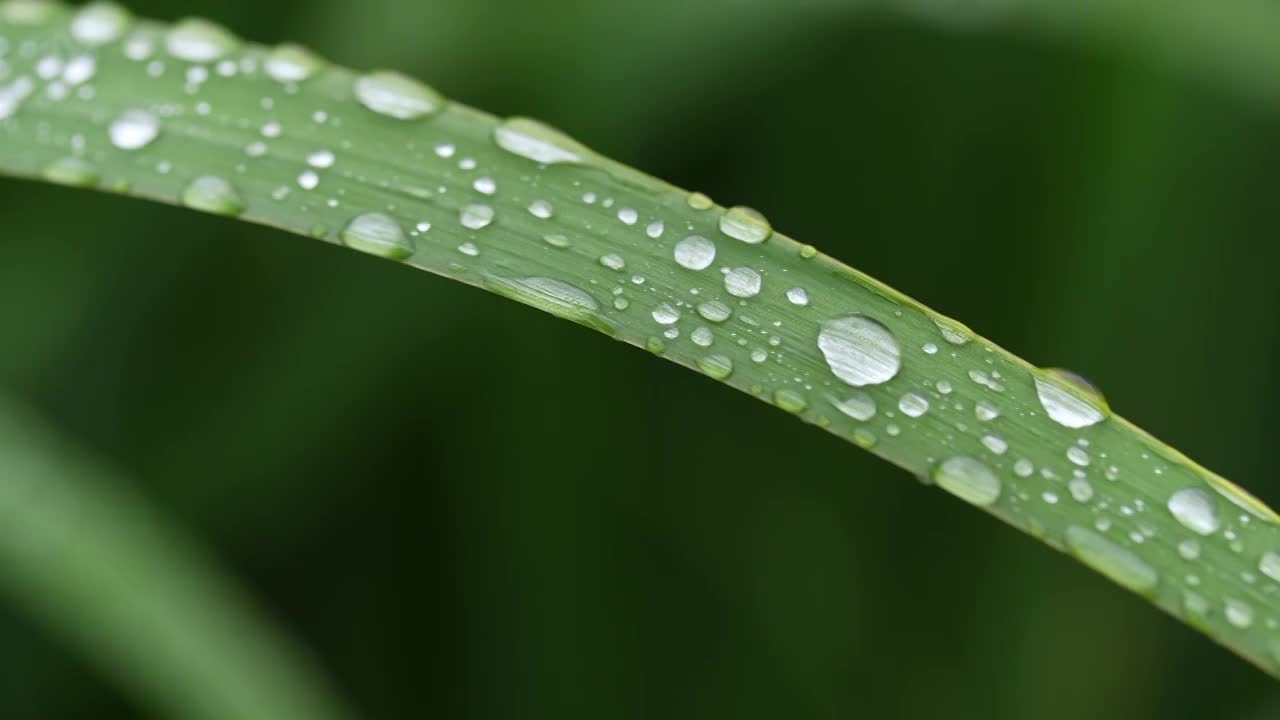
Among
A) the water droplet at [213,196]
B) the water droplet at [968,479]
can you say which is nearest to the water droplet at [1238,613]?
the water droplet at [968,479]

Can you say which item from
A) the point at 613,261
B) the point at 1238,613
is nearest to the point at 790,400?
the point at 613,261

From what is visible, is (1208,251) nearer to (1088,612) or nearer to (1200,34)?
(1200,34)

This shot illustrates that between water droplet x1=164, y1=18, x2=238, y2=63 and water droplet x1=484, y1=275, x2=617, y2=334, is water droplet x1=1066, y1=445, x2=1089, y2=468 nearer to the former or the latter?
water droplet x1=484, y1=275, x2=617, y2=334

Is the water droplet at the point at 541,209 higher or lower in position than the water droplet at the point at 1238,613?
higher

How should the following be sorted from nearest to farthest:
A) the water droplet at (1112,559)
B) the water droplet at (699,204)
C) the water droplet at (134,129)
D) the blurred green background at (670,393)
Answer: the water droplet at (1112,559) → the water droplet at (699,204) → the water droplet at (134,129) → the blurred green background at (670,393)

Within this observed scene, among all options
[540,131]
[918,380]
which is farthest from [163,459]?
[918,380]

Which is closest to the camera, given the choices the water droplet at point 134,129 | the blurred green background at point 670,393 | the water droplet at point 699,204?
the water droplet at point 699,204

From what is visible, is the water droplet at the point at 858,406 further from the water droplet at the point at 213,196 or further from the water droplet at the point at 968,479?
the water droplet at the point at 213,196

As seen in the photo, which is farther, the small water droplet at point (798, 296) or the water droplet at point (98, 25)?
the water droplet at point (98, 25)
